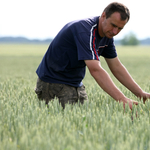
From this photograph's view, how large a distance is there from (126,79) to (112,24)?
3.17 feet

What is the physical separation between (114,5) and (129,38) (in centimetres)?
10695

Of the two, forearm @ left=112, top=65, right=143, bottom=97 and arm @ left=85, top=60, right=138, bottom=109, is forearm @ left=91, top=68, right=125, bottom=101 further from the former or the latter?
forearm @ left=112, top=65, right=143, bottom=97

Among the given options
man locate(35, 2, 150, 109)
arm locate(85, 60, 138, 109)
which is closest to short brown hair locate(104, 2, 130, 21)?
man locate(35, 2, 150, 109)

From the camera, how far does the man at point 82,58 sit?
2713 millimetres

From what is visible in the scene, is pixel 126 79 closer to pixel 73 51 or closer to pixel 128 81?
pixel 128 81

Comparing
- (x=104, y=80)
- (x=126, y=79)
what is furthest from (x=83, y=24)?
(x=126, y=79)

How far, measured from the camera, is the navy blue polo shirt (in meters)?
2.76

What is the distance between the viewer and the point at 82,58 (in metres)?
2.71

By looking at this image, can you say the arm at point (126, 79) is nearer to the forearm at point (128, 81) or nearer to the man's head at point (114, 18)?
the forearm at point (128, 81)

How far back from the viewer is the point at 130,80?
11.3 ft

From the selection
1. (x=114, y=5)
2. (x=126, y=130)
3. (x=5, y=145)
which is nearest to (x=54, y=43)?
(x=114, y=5)

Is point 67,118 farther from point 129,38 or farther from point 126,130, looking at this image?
point 129,38

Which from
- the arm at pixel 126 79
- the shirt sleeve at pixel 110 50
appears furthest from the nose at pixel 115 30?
the arm at pixel 126 79

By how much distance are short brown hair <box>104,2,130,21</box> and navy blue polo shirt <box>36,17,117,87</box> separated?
240mm
